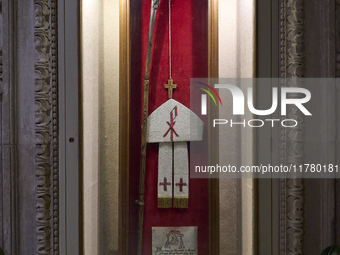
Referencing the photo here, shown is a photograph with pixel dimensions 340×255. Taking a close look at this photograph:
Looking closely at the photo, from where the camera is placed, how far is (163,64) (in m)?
1.11

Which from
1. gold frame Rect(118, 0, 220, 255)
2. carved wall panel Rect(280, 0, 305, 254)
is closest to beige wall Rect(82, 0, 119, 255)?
gold frame Rect(118, 0, 220, 255)

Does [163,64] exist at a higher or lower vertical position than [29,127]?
higher

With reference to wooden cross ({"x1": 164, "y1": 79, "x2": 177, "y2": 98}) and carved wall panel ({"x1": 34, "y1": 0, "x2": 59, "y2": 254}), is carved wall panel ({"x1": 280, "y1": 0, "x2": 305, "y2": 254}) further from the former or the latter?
carved wall panel ({"x1": 34, "y1": 0, "x2": 59, "y2": 254})

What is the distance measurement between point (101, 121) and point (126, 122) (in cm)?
10

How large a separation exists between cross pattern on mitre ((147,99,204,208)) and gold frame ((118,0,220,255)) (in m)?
0.11

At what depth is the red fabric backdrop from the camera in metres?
1.10

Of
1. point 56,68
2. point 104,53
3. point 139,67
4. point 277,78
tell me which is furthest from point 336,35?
point 56,68

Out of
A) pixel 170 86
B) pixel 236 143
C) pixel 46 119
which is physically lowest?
pixel 236 143

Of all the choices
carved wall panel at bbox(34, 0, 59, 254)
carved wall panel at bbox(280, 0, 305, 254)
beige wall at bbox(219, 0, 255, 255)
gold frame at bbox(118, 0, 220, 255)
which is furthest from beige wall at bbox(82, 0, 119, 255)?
carved wall panel at bbox(280, 0, 305, 254)

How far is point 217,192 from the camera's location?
1.13 meters

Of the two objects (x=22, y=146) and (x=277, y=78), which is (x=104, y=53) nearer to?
(x=22, y=146)

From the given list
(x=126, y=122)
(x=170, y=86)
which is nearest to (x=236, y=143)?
(x=170, y=86)

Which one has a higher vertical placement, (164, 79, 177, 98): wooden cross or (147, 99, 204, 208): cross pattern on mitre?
(164, 79, 177, 98): wooden cross

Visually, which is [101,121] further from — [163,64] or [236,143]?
[236,143]
